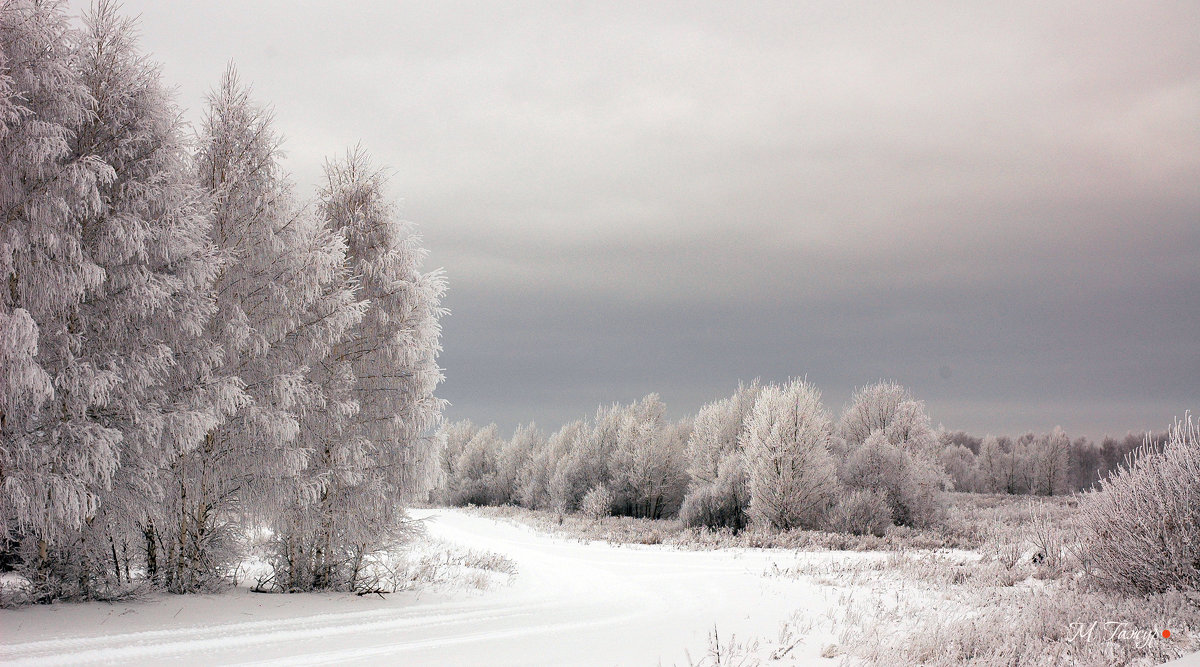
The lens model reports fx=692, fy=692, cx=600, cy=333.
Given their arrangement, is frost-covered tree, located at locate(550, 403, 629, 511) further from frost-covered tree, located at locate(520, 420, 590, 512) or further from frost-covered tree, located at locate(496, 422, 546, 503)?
frost-covered tree, located at locate(496, 422, 546, 503)

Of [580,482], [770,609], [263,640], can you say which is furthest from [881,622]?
[580,482]

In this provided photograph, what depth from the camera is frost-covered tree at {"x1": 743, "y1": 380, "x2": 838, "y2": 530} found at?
106 ft

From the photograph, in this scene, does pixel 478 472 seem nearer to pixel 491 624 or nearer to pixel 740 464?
pixel 740 464

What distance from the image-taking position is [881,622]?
1067 cm

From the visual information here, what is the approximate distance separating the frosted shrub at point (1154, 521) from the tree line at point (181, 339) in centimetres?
1226

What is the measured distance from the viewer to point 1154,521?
11.1 meters

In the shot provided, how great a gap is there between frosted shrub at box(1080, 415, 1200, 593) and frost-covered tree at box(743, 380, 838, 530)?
20.3m

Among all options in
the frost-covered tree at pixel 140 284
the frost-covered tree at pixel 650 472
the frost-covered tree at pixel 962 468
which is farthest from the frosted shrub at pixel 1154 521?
the frost-covered tree at pixel 962 468

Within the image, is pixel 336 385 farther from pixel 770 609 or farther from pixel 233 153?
pixel 770 609

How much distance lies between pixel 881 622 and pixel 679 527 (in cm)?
2715

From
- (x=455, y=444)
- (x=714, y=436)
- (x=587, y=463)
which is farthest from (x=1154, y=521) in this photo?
(x=455, y=444)

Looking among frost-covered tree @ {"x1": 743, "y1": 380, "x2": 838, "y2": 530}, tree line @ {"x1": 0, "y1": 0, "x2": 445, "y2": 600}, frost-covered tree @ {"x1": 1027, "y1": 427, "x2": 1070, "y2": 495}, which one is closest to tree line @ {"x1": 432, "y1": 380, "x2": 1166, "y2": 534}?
frost-covered tree @ {"x1": 743, "y1": 380, "x2": 838, "y2": 530}

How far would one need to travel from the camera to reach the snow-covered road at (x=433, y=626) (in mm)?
8156

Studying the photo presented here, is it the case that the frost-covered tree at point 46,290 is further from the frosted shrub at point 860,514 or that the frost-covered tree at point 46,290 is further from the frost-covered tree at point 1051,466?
the frost-covered tree at point 1051,466
